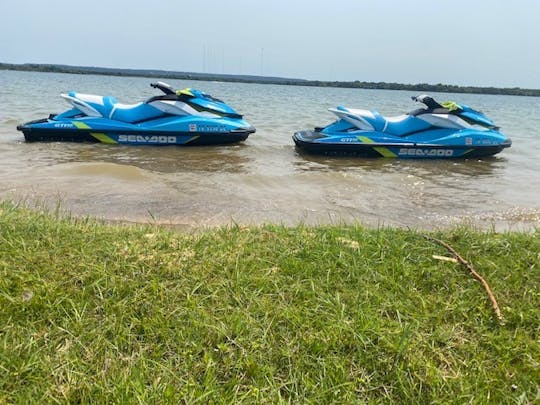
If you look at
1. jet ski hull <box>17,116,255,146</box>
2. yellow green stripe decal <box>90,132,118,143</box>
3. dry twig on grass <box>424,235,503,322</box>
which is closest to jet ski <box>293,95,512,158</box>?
jet ski hull <box>17,116,255,146</box>

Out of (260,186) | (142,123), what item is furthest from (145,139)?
(260,186)

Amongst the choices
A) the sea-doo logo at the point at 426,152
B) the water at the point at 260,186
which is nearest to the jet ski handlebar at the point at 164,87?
the water at the point at 260,186

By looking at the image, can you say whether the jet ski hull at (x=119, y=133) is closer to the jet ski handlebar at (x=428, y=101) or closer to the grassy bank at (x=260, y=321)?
the jet ski handlebar at (x=428, y=101)

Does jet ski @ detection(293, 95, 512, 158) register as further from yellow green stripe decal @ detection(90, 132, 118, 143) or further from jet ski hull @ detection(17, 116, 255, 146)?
yellow green stripe decal @ detection(90, 132, 118, 143)

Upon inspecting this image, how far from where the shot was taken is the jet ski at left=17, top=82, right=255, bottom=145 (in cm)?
891

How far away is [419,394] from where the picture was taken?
1731mm

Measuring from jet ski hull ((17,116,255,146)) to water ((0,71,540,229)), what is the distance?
207mm

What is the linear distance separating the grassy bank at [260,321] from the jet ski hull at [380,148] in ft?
19.2

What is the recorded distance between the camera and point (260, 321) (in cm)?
206

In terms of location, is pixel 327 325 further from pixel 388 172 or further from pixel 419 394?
pixel 388 172

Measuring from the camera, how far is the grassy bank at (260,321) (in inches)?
68.0

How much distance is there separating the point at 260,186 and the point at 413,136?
3.94m

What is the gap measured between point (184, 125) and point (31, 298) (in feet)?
23.7

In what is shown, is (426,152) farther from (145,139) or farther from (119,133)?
(119,133)
